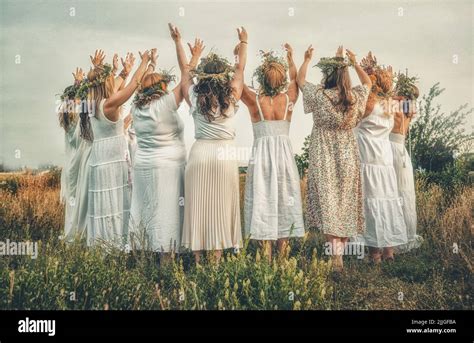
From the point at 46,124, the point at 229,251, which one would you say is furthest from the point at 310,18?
the point at 46,124

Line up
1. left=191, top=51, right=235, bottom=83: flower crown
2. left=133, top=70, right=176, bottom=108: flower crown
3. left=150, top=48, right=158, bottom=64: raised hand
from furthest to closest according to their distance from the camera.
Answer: left=150, top=48, right=158, bottom=64: raised hand → left=133, top=70, right=176, bottom=108: flower crown → left=191, top=51, right=235, bottom=83: flower crown

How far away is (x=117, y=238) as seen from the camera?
30.3 feet

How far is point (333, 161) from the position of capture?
9.11m

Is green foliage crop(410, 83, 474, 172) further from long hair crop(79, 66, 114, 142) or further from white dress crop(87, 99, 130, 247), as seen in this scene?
long hair crop(79, 66, 114, 142)

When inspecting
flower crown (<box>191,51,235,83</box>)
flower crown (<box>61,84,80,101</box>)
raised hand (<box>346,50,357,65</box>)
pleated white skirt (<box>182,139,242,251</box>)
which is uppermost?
raised hand (<box>346,50,357,65</box>)

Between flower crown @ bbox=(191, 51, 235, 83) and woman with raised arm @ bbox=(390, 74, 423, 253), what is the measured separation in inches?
94.9

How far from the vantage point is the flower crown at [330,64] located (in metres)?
9.10

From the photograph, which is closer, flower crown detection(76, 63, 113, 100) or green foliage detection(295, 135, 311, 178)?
flower crown detection(76, 63, 113, 100)

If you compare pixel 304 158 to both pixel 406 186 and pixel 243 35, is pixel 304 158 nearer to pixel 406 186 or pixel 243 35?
pixel 406 186

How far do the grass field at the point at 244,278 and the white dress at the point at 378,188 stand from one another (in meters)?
0.34

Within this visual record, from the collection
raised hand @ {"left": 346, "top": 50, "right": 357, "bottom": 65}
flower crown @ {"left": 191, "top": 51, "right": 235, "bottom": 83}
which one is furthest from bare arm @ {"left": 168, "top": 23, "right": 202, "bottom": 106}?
raised hand @ {"left": 346, "top": 50, "right": 357, "bottom": 65}

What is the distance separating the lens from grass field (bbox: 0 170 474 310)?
333 inches

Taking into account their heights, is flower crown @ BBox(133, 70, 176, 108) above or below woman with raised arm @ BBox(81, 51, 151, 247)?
above
